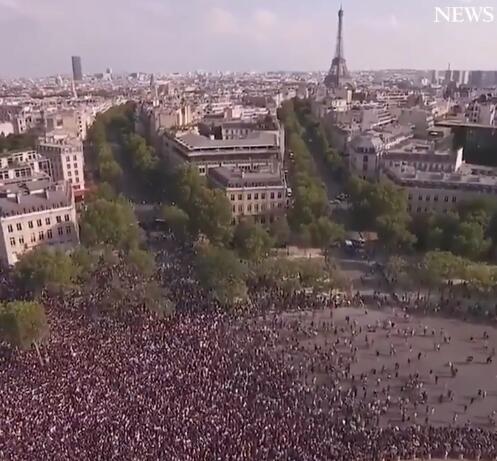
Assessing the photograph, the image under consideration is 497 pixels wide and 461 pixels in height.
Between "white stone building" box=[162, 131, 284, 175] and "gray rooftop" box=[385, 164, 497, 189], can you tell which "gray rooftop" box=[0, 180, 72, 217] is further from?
"gray rooftop" box=[385, 164, 497, 189]

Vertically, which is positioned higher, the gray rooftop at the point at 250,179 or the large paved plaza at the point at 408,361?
the gray rooftop at the point at 250,179

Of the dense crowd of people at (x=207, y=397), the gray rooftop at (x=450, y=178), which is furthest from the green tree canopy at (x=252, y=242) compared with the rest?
the gray rooftop at (x=450, y=178)

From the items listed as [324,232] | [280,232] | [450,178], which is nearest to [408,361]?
[324,232]

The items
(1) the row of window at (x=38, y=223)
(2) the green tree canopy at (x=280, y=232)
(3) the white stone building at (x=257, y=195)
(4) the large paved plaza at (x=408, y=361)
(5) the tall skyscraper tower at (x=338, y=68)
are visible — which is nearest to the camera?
(4) the large paved plaza at (x=408, y=361)

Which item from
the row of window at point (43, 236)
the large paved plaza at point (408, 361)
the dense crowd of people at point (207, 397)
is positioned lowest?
the large paved plaza at point (408, 361)

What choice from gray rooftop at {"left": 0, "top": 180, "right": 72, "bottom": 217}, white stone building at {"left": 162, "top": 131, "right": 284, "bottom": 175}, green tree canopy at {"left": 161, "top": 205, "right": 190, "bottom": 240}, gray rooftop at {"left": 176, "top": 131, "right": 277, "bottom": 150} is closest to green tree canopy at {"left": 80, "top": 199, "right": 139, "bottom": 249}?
gray rooftop at {"left": 0, "top": 180, "right": 72, "bottom": 217}

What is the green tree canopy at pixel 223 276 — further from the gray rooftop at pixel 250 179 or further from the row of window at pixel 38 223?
the row of window at pixel 38 223

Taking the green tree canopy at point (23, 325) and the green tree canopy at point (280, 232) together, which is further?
the green tree canopy at point (280, 232)

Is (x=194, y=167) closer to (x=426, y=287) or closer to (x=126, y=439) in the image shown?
(x=426, y=287)

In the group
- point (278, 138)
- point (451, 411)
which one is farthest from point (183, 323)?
point (278, 138)
